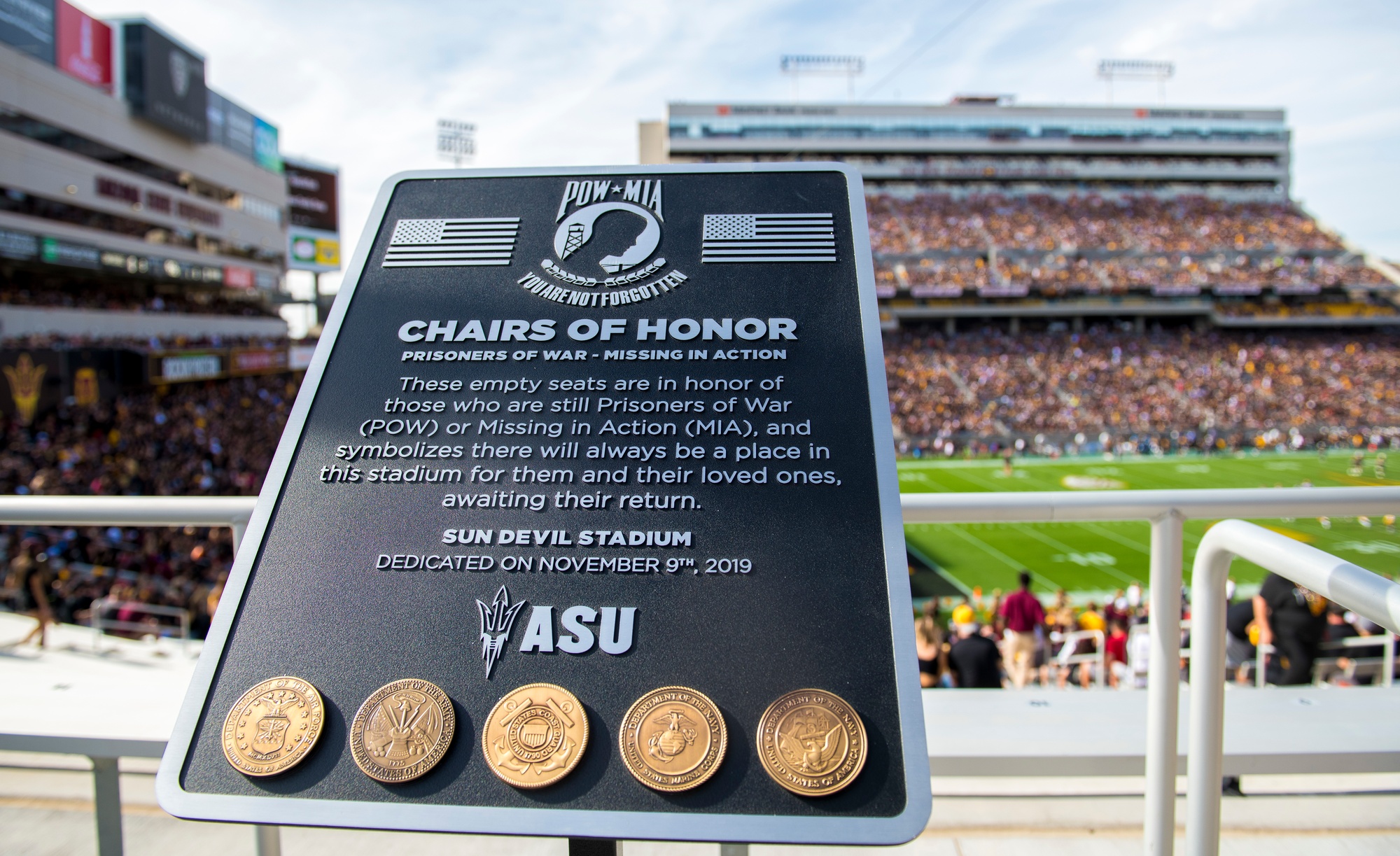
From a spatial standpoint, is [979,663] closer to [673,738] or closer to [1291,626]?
[1291,626]

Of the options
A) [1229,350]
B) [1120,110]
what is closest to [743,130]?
[1120,110]

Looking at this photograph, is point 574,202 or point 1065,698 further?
point 1065,698

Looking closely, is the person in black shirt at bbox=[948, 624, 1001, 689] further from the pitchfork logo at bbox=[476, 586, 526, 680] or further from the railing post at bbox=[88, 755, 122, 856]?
the railing post at bbox=[88, 755, 122, 856]

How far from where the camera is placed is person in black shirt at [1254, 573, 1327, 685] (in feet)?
19.8

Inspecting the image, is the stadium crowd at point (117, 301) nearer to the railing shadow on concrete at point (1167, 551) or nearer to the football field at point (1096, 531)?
the football field at point (1096, 531)

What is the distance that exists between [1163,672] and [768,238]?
5.29ft

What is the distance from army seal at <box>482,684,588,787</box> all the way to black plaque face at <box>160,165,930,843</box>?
28 millimetres

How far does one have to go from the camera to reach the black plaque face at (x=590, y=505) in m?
1.60

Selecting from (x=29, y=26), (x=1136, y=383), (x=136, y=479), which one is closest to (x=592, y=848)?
(x=136, y=479)

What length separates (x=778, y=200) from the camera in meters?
2.55

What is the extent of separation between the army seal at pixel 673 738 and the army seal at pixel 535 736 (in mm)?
101

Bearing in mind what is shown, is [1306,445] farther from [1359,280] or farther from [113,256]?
[113,256]

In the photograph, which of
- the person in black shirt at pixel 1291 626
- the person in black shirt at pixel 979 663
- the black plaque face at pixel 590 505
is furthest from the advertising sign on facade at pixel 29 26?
the person in black shirt at pixel 1291 626

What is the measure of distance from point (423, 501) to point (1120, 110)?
7589 cm
